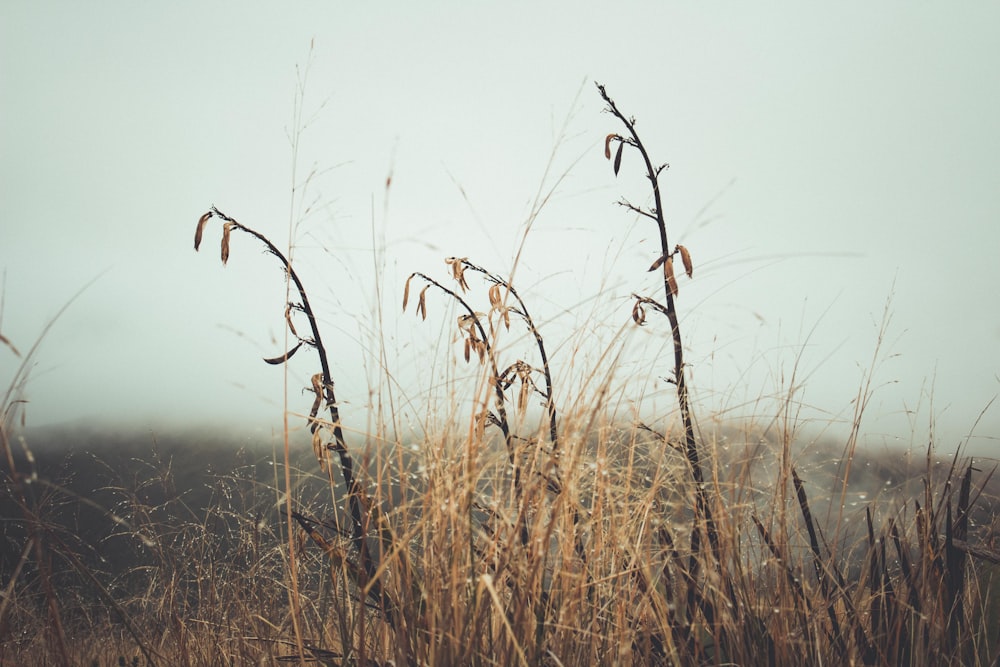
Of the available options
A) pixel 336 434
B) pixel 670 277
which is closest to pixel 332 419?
pixel 336 434

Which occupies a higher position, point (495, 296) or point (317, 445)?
point (495, 296)

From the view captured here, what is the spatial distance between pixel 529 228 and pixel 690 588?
3.34 ft

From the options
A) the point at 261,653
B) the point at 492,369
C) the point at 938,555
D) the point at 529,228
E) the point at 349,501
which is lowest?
the point at 261,653

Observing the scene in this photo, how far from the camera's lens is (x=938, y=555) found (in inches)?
68.7

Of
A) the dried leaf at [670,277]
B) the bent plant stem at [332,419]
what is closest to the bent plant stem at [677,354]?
the dried leaf at [670,277]

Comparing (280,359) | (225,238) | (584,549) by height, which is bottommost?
(584,549)

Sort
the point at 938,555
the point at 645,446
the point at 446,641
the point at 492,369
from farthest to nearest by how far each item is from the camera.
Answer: the point at 645,446 < the point at 938,555 < the point at 492,369 < the point at 446,641

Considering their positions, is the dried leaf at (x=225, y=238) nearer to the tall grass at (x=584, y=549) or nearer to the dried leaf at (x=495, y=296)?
the tall grass at (x=584, y=549)

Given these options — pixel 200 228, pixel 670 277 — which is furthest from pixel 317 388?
pixel 670 277

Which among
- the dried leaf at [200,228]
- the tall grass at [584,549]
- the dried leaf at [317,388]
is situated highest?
the dried leaf at [200,228]

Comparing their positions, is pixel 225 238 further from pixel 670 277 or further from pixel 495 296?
pixel 670 277

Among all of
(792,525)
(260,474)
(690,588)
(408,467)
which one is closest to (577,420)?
(408,467)

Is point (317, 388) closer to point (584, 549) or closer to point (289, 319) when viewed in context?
point (289, 319)

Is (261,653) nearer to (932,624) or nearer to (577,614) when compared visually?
(577,614)
